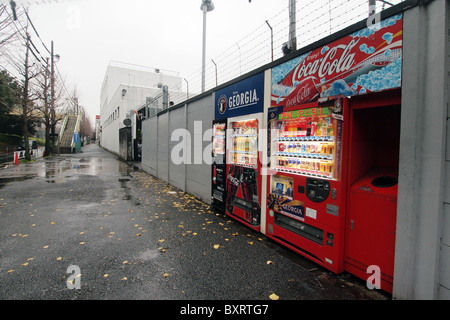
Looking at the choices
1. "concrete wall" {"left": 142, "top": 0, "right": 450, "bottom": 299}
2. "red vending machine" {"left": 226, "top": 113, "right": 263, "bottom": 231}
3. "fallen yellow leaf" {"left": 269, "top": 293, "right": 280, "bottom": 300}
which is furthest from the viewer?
"red vending machine" {"left": 226, "top": 113, "right": 263, "bottom": 231}

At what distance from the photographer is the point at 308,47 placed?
3693mm

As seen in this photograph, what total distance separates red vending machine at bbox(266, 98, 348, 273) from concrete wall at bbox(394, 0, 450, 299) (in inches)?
27.4

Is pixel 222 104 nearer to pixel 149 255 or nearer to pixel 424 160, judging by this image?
pixel 149 255

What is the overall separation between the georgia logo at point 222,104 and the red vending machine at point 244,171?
0.61 m

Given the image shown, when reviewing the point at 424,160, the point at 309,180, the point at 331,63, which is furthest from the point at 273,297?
the point at 331,63

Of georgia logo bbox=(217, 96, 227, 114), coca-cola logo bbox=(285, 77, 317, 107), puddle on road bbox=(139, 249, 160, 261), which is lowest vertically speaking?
puddle on road bbox=(139, 249, 160, 261)

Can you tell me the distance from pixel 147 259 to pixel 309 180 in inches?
114

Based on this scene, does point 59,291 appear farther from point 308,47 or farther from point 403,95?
point 308,47

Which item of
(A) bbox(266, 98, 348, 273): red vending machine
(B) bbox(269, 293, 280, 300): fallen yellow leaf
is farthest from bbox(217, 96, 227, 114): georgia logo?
(B) bbox(269, 293, 280, 300): fallen yellow leaf

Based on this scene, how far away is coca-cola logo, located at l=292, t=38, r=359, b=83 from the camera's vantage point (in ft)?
10.1

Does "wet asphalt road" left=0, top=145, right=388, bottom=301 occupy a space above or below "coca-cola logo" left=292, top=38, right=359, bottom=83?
below

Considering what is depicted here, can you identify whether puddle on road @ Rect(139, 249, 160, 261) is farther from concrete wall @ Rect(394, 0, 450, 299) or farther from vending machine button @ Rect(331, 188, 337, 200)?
concrete wall @ Rect(394, 0, 450, 299)

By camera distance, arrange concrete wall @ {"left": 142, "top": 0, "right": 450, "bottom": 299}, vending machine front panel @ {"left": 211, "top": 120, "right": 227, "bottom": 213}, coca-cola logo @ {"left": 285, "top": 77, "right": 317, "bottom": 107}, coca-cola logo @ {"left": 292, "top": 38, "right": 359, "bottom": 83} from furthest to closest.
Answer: vending machine front panel @ {"left": 211, "top": 120, "right": 227, "bottom": 213} < coca-cola logo @ {"left": 285, "top": 77, "right": 317, "bottom": 107} < coca-cola logo @ {"left": 292, "top": 38, "right": 359, "bottom": 83} < concrete wall @ {"left": 142, "top": 0, "right": 450, "bottom": 299}

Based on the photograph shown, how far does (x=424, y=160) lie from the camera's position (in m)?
2.43
